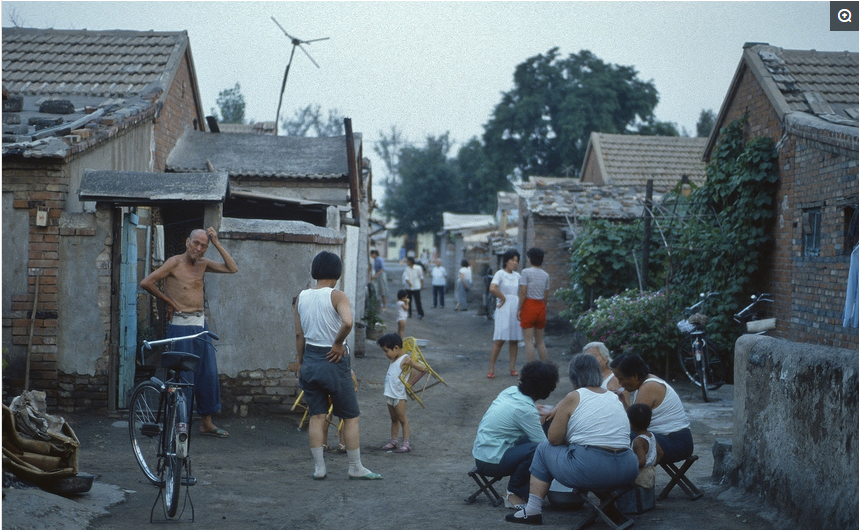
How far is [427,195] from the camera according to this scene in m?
51.0

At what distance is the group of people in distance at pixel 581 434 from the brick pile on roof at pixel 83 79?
18.2 feet

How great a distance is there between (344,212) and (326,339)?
6058mm

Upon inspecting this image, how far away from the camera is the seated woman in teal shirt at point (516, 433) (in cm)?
530

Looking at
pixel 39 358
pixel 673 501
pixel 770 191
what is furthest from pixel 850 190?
pixel 39 358

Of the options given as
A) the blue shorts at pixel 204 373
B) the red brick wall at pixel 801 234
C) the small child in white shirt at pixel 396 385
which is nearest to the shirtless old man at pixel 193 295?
the blue shorts at pixel 204 373

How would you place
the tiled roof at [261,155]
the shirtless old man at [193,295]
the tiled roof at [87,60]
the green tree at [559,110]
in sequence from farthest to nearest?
the green tree at [559,110] < the tiled roof at [261,155] < the tiled roof at [87,60] < the shirtless old man at [193,295]

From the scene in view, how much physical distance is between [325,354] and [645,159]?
23344 mm

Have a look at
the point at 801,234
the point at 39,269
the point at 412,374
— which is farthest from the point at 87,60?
the point at 801,234

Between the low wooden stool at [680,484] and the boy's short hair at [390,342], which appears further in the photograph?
the boy's short hair at [390,342]

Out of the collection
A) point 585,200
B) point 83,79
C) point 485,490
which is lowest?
point 485,490

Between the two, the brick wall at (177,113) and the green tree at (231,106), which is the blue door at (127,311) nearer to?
the brick wall at (177,113)

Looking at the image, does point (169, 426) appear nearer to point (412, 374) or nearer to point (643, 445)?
point (643, 445)

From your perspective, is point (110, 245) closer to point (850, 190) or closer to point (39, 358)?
point (39, 358)

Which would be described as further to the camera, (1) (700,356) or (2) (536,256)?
(2) (536,256)
